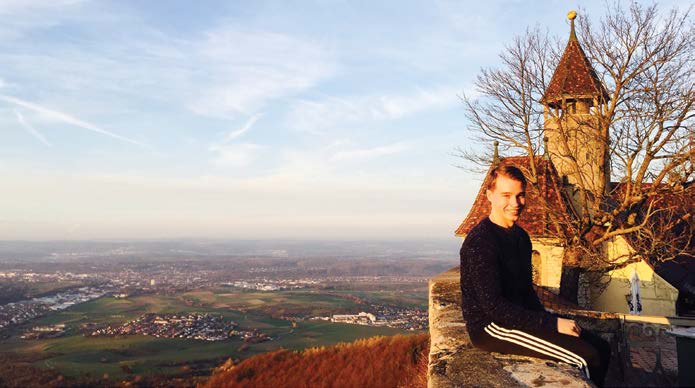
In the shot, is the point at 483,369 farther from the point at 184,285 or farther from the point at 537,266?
the point at 184,285

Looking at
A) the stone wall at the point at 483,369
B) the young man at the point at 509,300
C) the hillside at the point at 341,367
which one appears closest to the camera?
the stone wall at the point at 483,369

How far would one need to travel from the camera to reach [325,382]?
29.5ft

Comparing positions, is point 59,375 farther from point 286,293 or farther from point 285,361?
point 286,293

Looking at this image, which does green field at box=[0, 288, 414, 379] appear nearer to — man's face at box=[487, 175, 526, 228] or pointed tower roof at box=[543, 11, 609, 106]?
pointed tower roof at box=[543, 11, 609, 106]

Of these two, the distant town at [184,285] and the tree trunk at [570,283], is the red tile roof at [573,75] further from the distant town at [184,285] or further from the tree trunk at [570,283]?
the distant town at [184,285]

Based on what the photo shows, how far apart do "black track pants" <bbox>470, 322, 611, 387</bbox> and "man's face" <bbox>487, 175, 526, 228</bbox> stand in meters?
0.75

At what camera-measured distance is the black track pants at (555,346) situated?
2.99 metres

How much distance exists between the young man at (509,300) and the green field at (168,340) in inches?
1083

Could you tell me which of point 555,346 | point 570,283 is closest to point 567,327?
point 555,346

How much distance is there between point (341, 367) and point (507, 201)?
7.93 metres

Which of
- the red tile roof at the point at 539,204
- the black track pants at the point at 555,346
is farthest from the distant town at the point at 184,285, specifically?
the black track pants at the point at 555,346

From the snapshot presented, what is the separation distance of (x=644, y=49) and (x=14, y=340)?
52977mm

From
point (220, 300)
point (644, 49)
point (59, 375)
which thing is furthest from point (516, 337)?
point (220, 300)

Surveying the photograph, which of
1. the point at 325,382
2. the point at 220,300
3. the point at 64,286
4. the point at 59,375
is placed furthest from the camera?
the point at 64,286
